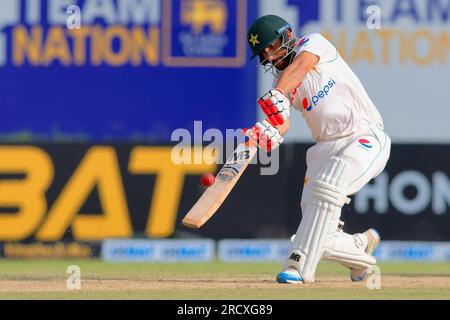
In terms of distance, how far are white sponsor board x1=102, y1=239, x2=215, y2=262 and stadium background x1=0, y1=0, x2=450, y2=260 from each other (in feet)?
0.08

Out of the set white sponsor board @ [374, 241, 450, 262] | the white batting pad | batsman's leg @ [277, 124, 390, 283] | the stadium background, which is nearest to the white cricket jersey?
batsman's leg @ [277, 124, 390, 283]

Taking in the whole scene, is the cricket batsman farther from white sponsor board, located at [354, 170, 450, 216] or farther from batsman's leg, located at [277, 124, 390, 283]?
white sponsor board, located at [354, 170, 450, 216]

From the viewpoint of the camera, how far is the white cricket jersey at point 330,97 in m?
8.06

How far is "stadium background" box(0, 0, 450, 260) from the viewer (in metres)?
10.8

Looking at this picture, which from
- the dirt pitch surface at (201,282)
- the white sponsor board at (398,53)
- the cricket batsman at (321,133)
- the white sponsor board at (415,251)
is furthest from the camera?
the white sponsor board at (398,53)

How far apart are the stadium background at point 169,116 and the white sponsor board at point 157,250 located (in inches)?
1.0

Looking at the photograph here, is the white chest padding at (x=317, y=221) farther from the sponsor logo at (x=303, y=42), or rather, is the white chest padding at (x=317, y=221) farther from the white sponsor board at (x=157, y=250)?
the white sponsor board at (x=157, y=250)

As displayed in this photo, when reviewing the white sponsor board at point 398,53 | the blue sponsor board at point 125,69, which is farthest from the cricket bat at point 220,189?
the white sponsor board at point 398,53

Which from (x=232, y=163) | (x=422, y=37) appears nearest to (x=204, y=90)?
(x=422, y=37)

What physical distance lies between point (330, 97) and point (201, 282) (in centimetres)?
155

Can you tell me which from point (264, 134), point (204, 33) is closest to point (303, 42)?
point (264, 134)

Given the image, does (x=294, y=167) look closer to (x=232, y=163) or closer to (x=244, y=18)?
(x=244, y=18)

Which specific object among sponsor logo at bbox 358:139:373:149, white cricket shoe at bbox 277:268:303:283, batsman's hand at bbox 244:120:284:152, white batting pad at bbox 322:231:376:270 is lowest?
white cricket shoe at bbox 277:268:303:283

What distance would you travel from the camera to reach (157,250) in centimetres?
1077
